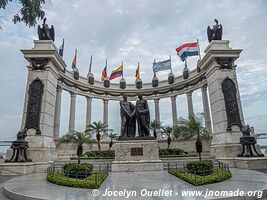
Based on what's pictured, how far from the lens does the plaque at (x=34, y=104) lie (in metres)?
16.5

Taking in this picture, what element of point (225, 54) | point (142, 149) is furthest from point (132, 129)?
point (225, 54)

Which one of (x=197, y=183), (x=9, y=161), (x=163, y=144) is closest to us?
(x=197, y=183)

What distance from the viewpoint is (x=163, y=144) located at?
3316 centimetres

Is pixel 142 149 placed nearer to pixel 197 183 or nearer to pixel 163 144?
pixel 197 183

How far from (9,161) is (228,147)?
1872 cm

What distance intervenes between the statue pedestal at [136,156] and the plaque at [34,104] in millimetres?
8003

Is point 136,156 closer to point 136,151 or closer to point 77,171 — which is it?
point 136,151

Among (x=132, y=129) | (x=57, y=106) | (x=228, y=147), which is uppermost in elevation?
(x=57, y=106)

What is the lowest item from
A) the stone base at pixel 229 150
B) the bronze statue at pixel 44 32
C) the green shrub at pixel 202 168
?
the green shrub at pixel 202 168

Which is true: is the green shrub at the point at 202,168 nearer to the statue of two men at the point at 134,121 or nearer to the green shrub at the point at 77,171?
the statue of two men at the point at 134,121

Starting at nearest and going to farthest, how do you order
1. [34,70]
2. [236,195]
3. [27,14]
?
[236,195], [27,14], [34,70]

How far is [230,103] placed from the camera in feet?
58.9

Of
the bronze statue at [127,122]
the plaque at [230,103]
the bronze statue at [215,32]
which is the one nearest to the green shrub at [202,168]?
the bronze statue at [127,122]

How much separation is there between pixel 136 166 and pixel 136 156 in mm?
804
